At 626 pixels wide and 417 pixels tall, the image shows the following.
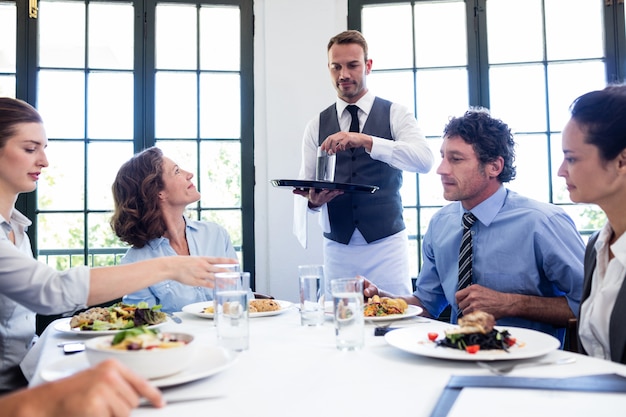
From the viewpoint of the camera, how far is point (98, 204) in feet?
12.1

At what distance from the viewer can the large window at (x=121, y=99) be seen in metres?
3.66

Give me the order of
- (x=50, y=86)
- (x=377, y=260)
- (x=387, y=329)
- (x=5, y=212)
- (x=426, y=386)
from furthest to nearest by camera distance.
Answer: (x=50, y=86)
(x=377, y=260)
(x=5, y=212)
(x=387, y=329)
(x=426, y=386)

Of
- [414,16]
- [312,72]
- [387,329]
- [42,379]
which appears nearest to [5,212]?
[42,379]

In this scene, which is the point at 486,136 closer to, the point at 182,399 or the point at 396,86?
the point at 182,399

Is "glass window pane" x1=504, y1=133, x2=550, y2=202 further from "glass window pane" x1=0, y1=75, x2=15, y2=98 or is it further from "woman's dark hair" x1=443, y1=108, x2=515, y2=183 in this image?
"glass window pane" x1=0, y1=75, x2=15, y2=98

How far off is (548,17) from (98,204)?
311cm

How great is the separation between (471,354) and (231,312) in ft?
1.67

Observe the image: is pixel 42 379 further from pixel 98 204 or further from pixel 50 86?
pixel 50 86

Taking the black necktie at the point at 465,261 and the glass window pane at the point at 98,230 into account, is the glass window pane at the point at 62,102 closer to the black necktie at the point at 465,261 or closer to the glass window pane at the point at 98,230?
the glass window pane at the point at 98,230

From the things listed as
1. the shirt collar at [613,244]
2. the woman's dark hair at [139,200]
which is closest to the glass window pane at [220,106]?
the woman's dark hair at [139,200]

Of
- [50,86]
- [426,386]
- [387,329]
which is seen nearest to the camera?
[426,386]

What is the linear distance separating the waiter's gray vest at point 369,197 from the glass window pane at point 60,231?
5.70 feet

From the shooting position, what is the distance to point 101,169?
3713 mm

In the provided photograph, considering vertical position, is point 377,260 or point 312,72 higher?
point 312,72
